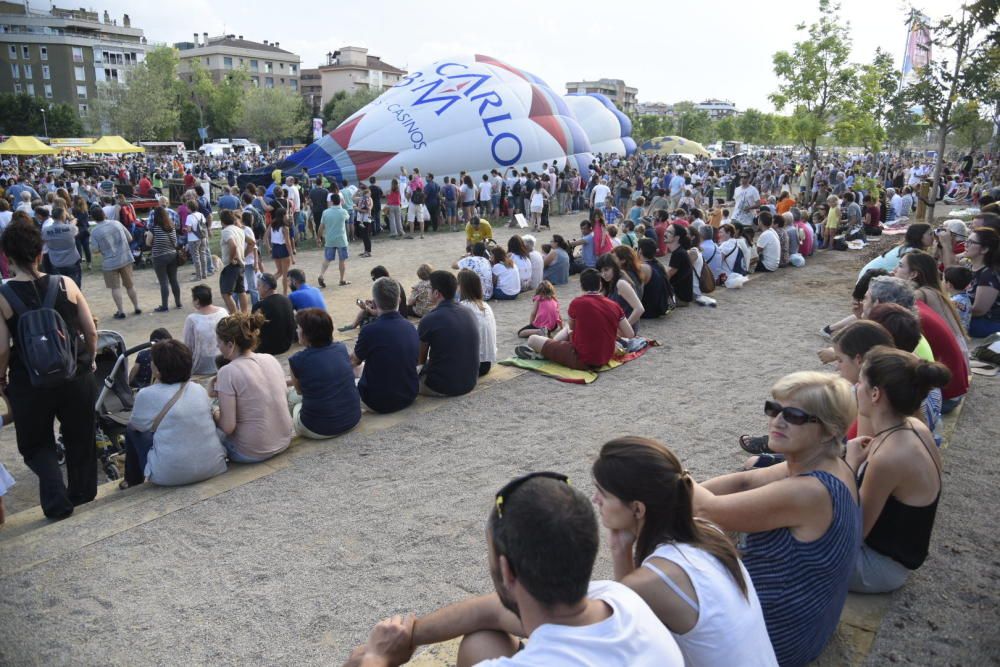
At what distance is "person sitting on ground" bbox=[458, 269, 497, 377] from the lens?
22.8 feet

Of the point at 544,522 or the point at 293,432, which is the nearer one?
the point at 544,522

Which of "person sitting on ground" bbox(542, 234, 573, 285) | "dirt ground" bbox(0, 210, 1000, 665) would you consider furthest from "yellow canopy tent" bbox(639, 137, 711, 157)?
"dirt ground" bbox(0, 210, 1000, 665)

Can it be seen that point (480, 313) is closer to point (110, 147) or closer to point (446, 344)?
point (446, 344)

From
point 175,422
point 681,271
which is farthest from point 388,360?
point 681,271

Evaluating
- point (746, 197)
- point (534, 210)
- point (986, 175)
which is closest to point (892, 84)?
point (986, 175)

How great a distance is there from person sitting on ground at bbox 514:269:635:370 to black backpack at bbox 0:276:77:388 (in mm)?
4478

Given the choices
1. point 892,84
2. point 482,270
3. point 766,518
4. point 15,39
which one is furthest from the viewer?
point 15,39

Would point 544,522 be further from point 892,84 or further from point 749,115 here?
point 749,115

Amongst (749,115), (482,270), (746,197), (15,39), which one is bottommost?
(482,270)

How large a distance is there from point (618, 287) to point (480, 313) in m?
2.01

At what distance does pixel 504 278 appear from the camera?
11.2 m

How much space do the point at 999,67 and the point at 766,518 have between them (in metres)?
19.2

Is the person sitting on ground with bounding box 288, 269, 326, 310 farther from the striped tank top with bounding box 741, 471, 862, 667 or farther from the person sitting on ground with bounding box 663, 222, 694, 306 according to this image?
the striped tank top with bounding box 741, 471, 862, 667

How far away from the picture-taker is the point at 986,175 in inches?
1035
